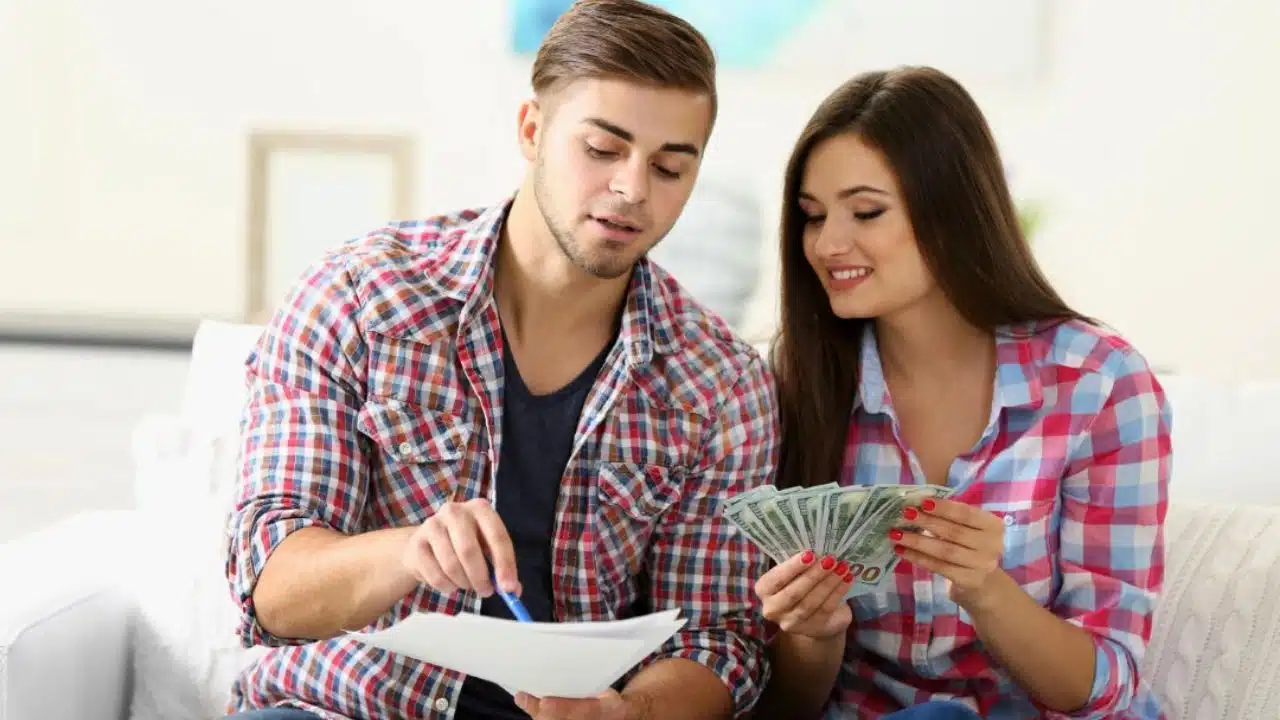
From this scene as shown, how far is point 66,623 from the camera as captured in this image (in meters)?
1.96

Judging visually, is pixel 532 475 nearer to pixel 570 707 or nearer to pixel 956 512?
pixel 570 707

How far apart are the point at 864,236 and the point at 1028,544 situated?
464 mm

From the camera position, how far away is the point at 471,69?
3.86 metres

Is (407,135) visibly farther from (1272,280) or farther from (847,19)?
(1272,280)

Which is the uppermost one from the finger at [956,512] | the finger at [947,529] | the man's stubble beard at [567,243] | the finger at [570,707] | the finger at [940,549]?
the man's stubble beard at [567,243]

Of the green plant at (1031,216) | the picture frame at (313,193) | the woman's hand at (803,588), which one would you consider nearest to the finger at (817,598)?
the woman's hand at (803,588)

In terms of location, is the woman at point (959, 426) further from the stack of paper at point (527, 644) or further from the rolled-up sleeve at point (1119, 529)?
the stack of paper at point (527, 644)

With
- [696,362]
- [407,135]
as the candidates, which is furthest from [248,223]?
[696,362]

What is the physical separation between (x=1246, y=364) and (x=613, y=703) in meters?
2.52

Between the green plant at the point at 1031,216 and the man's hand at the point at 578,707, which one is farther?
the green plant at the point at 1031,216

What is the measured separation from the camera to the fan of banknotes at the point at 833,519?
1.62 meters

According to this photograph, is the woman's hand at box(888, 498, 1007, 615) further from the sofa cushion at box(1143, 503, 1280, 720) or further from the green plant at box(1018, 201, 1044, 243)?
the green plant at box(1018, 201, 1044, 243)

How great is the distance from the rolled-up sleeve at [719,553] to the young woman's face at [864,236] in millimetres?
205

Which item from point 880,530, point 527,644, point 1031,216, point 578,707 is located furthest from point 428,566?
point 1031,216
